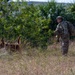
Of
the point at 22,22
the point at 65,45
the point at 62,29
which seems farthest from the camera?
the point at 22,22

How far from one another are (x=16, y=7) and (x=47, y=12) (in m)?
6.47

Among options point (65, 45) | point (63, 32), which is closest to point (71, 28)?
point (63, 32)

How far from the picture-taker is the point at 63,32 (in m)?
12.1

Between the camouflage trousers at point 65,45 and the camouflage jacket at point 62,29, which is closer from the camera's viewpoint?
the camouflage jacket at point 62,29

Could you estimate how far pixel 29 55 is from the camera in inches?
464

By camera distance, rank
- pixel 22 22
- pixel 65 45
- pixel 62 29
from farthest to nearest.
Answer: pixel 22 22 → pixel 65 45 → pixel 62 29

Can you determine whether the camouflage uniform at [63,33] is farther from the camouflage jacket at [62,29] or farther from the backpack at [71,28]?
the backpack at [71,28]

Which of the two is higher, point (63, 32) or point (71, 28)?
point (71, 28)

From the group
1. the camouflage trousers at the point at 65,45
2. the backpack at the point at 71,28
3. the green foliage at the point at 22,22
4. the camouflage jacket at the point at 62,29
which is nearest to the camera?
the camouflage jacket at the point at 62,29

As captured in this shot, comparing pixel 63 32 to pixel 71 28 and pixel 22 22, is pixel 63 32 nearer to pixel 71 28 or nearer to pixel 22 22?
pixel 71 28

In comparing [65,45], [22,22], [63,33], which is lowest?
[65,45]

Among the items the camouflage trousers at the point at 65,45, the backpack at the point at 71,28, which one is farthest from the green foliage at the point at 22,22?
the backpack at the point at 71,28

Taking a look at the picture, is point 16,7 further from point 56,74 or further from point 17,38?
point 56,74

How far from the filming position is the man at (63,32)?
11953 millimetres
